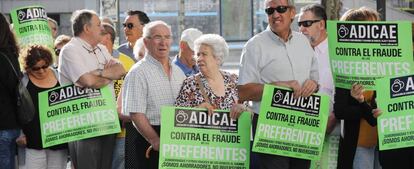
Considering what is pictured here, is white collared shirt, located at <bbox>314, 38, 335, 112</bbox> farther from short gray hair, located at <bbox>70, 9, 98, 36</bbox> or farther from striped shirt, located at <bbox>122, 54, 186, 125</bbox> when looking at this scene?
short gray hair, located at <bbox>70, 9, 98, 36</bbox>

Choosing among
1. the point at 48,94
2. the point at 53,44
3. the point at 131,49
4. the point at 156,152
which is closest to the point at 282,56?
the point at 156,152

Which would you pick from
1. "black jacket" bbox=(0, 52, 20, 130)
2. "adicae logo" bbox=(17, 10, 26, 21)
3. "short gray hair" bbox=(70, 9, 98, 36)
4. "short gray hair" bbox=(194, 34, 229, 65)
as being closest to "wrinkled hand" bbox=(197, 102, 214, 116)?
"short gray hair" bbox=(194, 34, 229, 65)

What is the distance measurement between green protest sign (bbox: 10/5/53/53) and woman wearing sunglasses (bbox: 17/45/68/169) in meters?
2.17

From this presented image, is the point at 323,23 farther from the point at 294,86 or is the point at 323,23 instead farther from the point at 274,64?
the point at 294,86

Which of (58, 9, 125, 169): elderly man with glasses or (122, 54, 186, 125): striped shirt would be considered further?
(58, 9, 125, 169): elderly man with glasses

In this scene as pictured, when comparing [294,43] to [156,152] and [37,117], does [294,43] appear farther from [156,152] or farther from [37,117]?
[37,117]

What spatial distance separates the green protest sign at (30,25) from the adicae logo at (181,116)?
12.3 feet

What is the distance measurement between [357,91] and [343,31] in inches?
19.4

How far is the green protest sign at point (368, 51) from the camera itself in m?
8.28

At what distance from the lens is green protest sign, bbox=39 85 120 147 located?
8.86 meters

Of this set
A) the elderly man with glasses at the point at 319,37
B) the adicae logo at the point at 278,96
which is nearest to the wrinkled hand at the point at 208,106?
the adicae logo at the point at 278,96

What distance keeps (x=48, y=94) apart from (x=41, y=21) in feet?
9.79

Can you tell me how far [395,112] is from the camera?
8172 mm

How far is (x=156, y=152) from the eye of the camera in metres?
8.46
